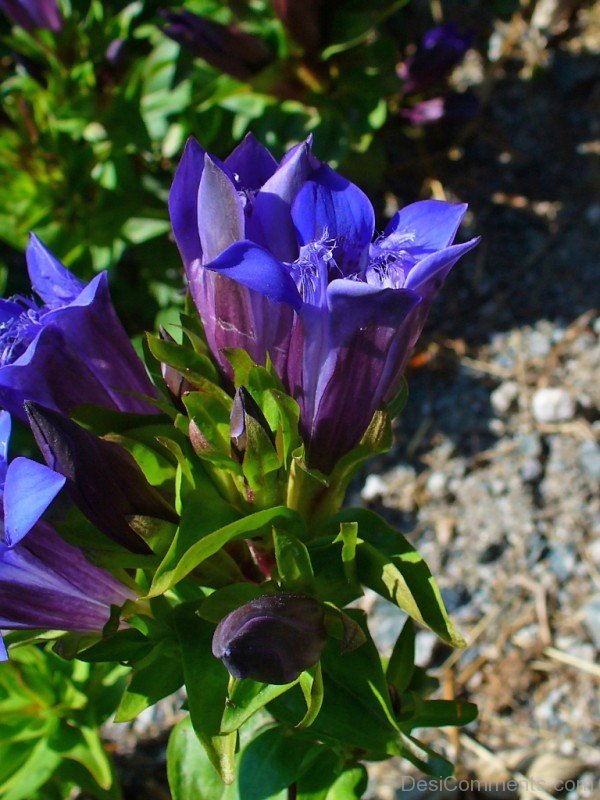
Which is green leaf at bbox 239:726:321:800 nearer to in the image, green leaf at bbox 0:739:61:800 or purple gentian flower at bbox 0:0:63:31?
green leaf at bbox 0:739:61:800

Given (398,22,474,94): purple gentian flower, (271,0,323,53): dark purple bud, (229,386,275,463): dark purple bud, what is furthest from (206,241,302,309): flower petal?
(398,22,474,94): purple gentian flower

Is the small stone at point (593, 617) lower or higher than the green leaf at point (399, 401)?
lower

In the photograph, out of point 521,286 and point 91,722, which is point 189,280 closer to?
point 91,722

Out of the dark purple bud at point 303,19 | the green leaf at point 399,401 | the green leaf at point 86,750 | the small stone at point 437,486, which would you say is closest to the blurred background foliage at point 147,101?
the dark purple bud at point 303,19

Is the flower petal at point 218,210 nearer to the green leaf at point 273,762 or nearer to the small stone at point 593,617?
the green leaf at point 273,762

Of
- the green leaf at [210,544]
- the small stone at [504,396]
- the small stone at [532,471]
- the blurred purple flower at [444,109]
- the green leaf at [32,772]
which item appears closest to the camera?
the green leaf at [210,544]

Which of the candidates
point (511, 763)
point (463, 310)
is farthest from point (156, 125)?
point (511, 763)
